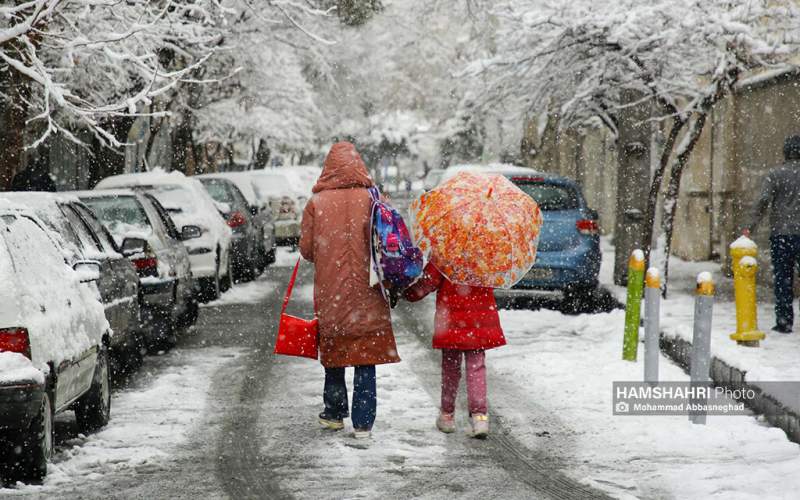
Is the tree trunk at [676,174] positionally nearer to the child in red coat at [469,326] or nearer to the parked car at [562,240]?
the parked car at [562,240]

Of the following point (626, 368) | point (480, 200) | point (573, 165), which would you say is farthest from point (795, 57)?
point (573, 165)

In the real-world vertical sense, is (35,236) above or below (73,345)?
above

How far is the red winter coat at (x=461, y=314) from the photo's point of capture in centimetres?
726

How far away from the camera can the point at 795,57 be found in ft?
50.4

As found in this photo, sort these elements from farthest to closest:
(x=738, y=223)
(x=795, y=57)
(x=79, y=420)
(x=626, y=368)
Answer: (x=738, y=223) < (x=795, y=57) < (x=626, y=368) < (x=79, y=420)

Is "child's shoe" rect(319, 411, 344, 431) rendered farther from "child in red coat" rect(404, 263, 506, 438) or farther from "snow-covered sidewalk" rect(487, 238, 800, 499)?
"snow-covered sidewalk" rect(487, 238, 800, 499)

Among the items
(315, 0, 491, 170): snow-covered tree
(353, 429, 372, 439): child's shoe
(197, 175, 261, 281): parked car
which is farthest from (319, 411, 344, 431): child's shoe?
(315, 0, 491, 170): snow-covered tree

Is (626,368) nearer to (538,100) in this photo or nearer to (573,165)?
(538,100)

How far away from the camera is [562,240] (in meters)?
14.0

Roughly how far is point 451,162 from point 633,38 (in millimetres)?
49163

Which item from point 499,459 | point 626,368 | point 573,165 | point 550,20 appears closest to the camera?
point 499,459

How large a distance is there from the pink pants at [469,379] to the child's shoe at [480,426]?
0.04 meters

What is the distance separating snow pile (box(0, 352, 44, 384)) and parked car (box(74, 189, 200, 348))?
4.34m

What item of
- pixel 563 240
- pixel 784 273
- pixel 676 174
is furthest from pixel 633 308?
pixel 676 174
